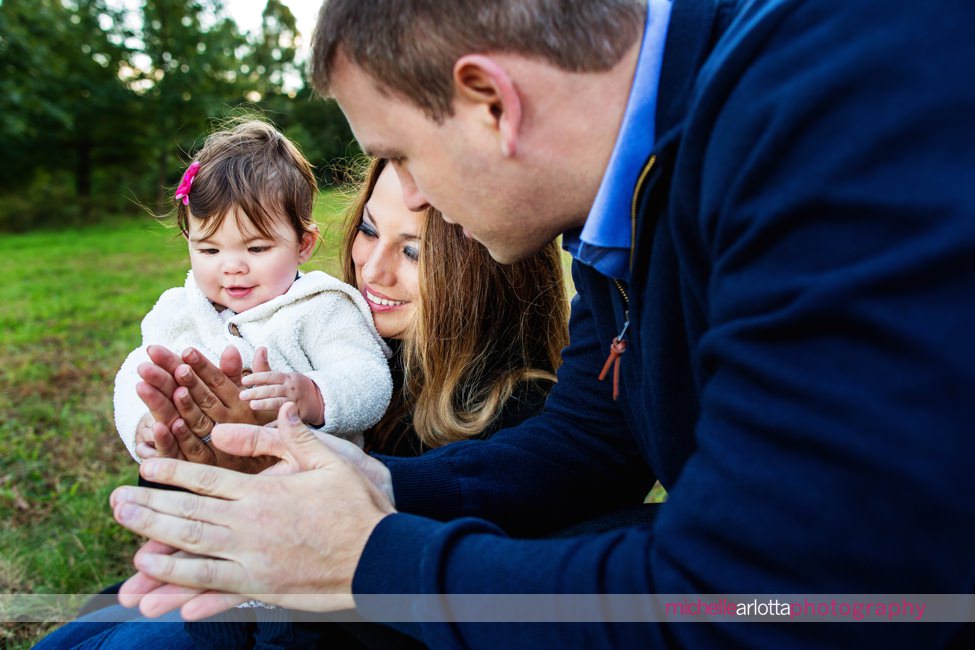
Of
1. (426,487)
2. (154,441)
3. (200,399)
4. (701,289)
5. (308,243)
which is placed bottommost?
(426,487)

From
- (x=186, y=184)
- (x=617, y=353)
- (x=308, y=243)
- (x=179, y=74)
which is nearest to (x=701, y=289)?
(x=617, y=353)

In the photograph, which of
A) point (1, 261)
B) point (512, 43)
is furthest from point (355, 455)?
point (1, 261)

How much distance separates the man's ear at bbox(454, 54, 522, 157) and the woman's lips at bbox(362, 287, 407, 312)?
4.10 feet

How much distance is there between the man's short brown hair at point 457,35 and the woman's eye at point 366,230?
3.98ft

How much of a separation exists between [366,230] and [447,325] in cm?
48

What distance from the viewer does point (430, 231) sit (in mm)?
2504

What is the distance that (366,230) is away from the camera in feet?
9.05

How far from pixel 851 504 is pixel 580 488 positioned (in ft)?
4.13

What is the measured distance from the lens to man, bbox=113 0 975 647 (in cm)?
93

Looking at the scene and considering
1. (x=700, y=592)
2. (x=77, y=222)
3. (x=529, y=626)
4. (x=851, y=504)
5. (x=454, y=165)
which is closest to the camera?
(x=851, y=504)

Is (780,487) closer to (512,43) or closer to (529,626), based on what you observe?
(529,626)

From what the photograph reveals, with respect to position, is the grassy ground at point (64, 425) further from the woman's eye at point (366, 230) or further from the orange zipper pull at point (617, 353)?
the orange zipper pull at point (617, 353)

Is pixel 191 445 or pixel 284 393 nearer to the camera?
pixel 191 445

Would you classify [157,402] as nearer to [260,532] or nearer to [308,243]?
[260,532]
